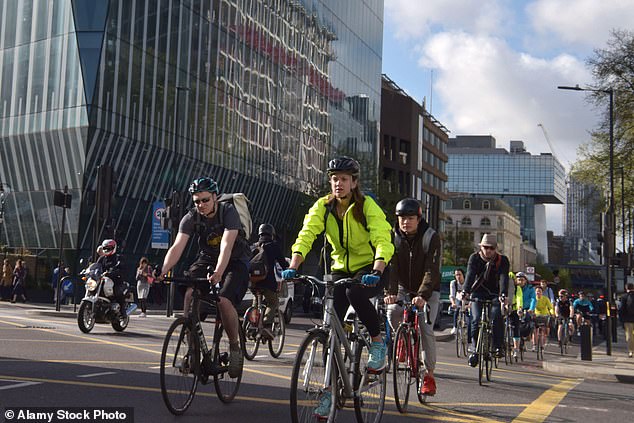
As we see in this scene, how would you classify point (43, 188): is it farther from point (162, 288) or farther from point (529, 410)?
point (529, 410)

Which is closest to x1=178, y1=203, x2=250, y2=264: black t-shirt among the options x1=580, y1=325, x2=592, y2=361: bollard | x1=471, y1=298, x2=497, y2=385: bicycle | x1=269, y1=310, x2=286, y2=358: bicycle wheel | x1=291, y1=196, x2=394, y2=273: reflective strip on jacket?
x1=291, y1=196, x2=394, y2=273: reflective strip on jacket

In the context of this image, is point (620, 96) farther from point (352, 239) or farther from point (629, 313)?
point (352, 239)

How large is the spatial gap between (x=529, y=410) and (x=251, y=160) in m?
41.3

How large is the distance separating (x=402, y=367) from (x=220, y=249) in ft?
6.22

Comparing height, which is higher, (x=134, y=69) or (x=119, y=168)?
(x=134, y=69)

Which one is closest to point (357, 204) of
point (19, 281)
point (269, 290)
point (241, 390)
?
point (241, 390)

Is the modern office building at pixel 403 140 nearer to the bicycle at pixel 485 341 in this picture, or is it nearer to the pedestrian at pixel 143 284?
the pedestrian at pixel 143 284

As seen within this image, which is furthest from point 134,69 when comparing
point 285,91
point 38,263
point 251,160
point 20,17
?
point 285,91

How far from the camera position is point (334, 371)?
6043 millimetres

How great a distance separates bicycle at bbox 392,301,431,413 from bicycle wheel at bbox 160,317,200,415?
171 cm

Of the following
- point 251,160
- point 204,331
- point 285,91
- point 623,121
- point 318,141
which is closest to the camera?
point 204,331

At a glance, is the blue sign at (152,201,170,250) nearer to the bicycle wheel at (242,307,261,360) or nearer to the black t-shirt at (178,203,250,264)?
the bicycle wheel at (242,307,261,360)

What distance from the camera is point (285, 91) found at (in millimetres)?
53469

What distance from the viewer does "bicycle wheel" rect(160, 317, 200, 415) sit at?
6754mm
